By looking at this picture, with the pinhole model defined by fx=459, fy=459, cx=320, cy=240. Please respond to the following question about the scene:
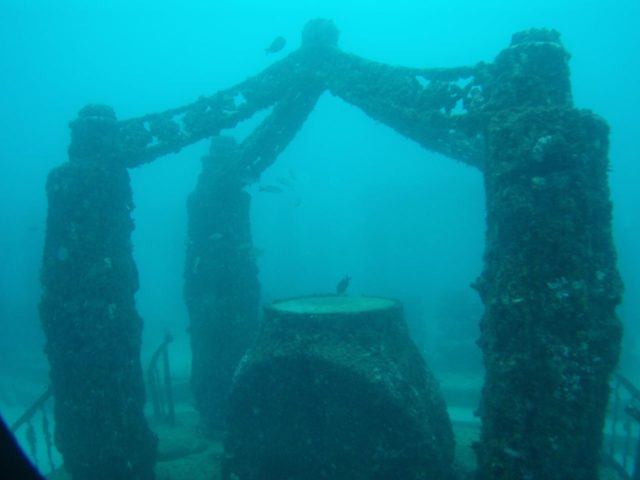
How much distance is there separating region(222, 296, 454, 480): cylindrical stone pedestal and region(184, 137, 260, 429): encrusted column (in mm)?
3504

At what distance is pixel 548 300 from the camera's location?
470 centimetres

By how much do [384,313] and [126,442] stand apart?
507 cm

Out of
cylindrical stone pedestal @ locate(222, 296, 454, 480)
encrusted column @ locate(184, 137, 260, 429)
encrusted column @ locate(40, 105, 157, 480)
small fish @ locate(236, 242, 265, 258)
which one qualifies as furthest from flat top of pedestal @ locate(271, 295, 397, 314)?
encrusted column @ locate(40, 105, 157, 480)

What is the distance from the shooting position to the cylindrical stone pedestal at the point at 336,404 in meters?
7.05

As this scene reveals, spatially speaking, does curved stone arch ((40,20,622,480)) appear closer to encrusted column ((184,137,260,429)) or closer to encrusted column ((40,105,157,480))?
encrusted column ((40,105,157,480))

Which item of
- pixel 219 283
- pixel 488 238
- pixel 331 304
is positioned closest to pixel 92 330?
pixel 219 283

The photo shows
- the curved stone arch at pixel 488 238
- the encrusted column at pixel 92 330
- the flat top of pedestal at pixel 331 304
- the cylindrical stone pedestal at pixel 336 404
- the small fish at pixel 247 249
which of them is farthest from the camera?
the small fish at pixel 247 249

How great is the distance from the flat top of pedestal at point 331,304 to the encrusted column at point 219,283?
2.63 m

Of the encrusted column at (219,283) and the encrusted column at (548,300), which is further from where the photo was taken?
the encrusted column at (219,283)

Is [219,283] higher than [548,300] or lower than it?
lower

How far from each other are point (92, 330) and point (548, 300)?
23.9 ft

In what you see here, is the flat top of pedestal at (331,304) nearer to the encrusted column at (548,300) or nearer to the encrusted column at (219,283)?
the encrusted column at (219,283)

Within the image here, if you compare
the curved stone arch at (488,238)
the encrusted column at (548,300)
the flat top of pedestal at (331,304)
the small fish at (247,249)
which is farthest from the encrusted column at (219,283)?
the encrusted column at (548,300)

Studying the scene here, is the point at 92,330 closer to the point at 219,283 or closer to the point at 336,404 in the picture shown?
the point at 219,283
